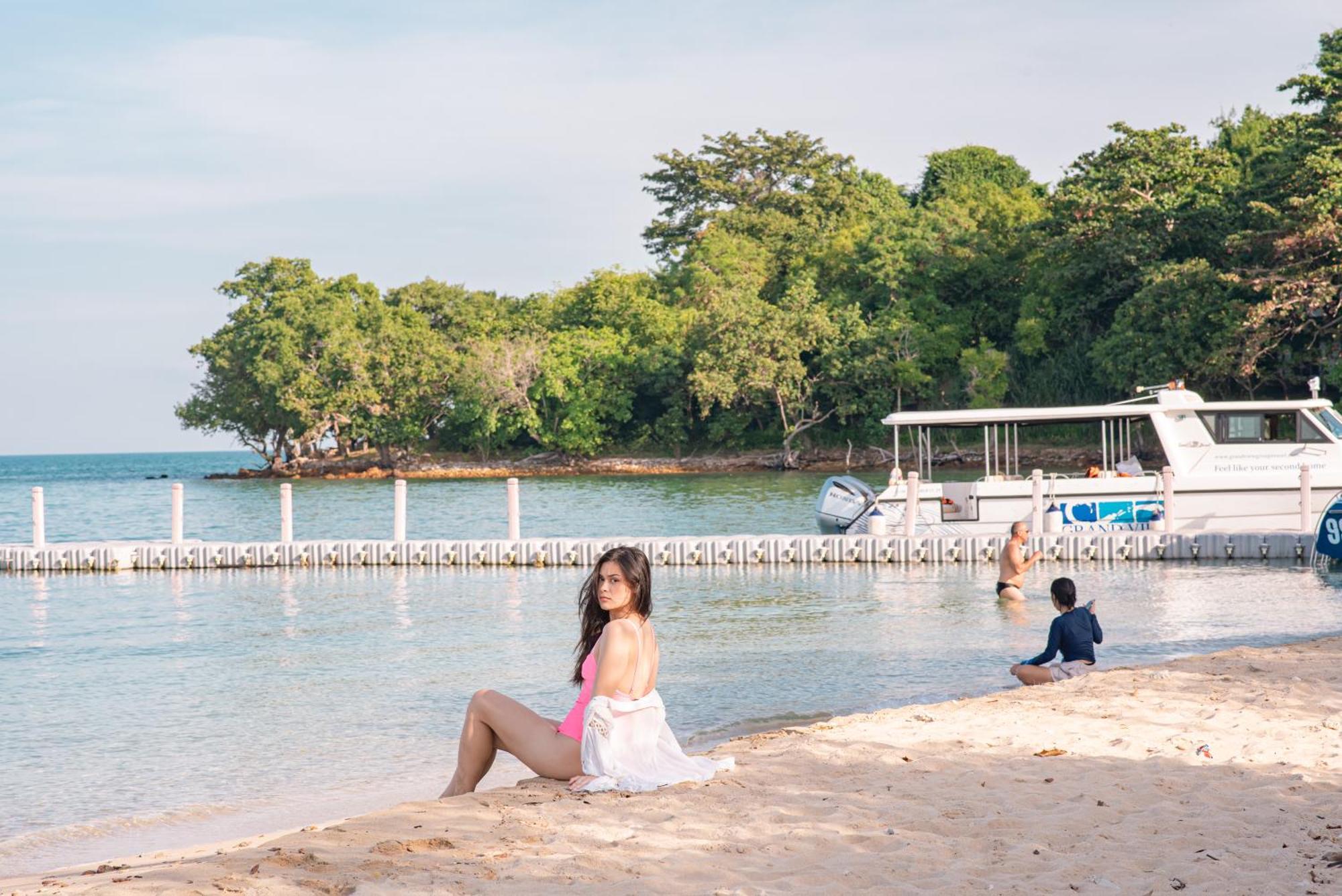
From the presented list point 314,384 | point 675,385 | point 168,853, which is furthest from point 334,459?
point 168,853

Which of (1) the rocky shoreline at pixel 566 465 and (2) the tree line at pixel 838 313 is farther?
(1) the rocky shoreline at pixel 566 465

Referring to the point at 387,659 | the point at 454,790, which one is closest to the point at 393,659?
the point at 387,659

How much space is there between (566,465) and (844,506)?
43.5 m

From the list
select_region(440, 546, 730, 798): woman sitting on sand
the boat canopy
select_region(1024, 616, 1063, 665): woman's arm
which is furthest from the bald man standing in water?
select_region(440, 546, 730, 798): woman sitting on sand

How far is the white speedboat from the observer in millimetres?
21859

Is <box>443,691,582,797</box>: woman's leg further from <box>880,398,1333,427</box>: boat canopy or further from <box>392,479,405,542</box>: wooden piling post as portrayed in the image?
<box>392,479,405,542</box>: wooden piling post

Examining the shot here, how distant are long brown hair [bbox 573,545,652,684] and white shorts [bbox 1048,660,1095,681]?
5263 mm

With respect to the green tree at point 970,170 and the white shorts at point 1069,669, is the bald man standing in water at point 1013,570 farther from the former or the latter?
the green tree at point 970,170

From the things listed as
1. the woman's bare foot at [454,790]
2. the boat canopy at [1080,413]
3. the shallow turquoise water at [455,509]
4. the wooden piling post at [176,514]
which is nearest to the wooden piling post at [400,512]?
the wooden piling post at [176,514]

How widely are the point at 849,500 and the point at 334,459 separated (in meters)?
52.6

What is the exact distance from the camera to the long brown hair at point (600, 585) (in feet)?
21.6

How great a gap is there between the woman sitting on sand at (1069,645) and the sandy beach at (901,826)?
6.80 feet

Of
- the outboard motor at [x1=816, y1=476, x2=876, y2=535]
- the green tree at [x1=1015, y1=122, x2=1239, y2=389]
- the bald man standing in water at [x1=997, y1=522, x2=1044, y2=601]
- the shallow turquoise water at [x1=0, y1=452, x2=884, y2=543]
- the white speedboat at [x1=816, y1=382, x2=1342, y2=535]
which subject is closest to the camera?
the bald man standing in water at [x1=997, y1=522, x2=1044, y2=601]

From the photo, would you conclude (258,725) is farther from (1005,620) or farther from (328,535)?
(328,535)
